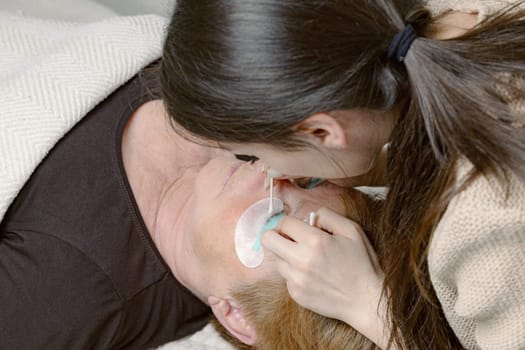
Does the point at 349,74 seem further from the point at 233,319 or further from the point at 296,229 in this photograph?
the point at 233,319

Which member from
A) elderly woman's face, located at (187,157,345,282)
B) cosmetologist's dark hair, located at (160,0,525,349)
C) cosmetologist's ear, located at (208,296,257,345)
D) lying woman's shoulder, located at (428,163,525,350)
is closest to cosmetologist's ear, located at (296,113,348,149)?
cosmetologist's dark hair, located at (160,0,525,349)

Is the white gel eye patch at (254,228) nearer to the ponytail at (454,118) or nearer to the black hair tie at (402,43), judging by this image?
the ponytail at (454,118)

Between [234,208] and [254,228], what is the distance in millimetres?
45

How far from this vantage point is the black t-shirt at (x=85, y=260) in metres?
1.20

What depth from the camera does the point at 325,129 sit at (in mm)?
896

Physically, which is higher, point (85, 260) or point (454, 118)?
point (454, 118)

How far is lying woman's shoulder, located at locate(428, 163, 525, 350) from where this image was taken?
84 centimetres

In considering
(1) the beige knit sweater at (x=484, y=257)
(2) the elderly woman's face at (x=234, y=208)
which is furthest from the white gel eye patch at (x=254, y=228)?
(1) the beige knit sweater at (x=484, y=257)

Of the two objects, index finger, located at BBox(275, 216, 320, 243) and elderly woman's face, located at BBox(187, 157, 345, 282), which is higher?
index finger, located at BBox(275, 216, 320, 243)

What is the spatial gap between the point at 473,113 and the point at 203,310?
0.70m

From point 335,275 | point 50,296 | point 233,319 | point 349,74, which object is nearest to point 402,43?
→ point 349,74

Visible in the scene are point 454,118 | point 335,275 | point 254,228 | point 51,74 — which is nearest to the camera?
point 454,118

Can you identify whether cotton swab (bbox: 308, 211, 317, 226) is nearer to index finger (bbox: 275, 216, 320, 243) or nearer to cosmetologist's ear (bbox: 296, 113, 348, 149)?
index finger (bbox: 275, 216, 320, 243)

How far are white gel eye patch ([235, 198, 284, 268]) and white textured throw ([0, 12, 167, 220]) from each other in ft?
1.16
